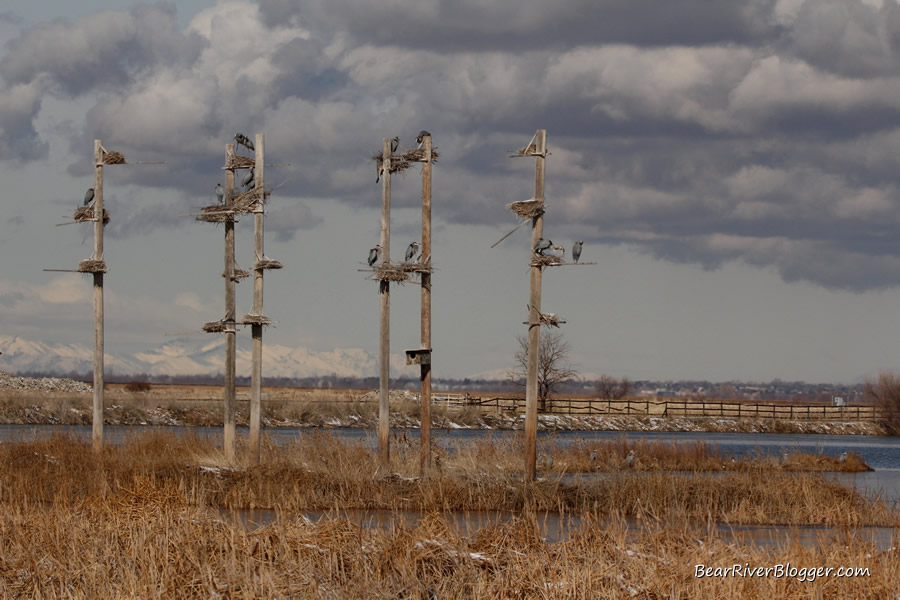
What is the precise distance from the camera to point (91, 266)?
28.3 m

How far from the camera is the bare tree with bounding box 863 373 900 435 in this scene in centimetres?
7969

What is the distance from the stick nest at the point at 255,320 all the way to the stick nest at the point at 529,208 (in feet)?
24.2

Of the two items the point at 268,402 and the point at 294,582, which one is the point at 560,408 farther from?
the point at 294,582

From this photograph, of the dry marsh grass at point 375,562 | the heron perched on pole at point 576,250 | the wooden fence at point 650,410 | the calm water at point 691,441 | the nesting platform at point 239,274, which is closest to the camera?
the dry marsh grass at point 375,562

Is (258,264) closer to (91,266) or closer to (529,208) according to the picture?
(91,266)

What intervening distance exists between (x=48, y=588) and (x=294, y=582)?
2.84 meters

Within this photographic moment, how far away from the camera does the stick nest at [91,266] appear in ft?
92.8

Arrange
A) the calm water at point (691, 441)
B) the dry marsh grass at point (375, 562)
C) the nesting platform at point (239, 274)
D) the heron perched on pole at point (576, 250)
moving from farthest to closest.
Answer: the nesting platform at point (239, 274), the heron perched on pole at point (576, 250), the calm water at point (691, 441), the dry marsh grass at point (375, 562)

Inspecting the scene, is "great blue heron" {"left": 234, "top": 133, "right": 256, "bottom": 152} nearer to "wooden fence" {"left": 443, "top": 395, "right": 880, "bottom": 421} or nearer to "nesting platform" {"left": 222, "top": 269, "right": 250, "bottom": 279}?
"nesting platform" {"left": 222, "top": 269, "right": 250, "bottom": 279}

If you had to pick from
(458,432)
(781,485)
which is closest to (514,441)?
(781,485)

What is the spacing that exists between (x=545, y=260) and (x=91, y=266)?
1175 cm

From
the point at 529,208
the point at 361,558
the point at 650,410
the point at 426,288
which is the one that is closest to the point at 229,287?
the point at 426,288

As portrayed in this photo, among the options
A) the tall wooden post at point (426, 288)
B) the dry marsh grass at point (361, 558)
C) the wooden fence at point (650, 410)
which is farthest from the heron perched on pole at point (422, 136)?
the wooden fence at point (650, 410)

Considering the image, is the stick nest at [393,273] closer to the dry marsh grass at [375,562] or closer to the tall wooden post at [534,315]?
the tall wooden post at [534,315]
